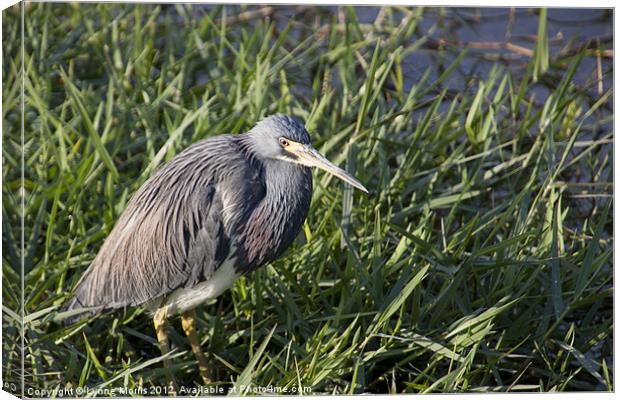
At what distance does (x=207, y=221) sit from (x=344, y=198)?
0.52 meters

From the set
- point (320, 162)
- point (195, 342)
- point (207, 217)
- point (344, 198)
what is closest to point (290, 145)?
point (320, 162)

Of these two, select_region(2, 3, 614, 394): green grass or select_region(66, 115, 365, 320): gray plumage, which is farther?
select_region(2, 3, 614, 394): green grass

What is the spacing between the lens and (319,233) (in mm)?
3488

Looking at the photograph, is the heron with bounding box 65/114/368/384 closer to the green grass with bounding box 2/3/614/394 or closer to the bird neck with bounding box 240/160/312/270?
the bird neck with bounding box 240/160/312/270

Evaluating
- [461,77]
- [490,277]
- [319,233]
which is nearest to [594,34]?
[461,77]

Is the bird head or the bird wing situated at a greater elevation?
the bird head

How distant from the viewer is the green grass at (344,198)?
3260 mm

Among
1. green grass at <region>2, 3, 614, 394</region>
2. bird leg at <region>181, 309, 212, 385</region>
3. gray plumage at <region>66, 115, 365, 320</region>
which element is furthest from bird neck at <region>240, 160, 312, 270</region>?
bird leg at <region>181, 309, 212, 385</region>

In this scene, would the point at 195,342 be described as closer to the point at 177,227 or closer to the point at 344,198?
the point at 177,227

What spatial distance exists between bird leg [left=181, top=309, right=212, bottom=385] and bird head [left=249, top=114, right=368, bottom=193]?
524 mm

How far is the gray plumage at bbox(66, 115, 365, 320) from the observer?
3156 mm

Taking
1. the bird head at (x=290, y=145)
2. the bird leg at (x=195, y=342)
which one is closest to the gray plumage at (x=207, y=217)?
the bird head at (x=290, y=145)

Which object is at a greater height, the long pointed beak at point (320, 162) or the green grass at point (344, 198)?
the long pointed beak at point (320, 162)

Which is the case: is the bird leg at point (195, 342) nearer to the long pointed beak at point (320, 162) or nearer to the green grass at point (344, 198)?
the green grass at point (344, 198)
